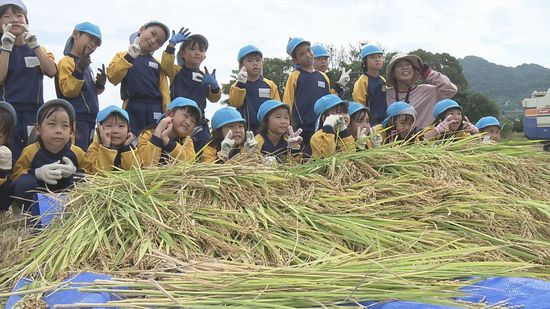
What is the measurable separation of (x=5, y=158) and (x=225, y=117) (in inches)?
68.0

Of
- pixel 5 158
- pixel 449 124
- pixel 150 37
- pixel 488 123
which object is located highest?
pixel 150 37

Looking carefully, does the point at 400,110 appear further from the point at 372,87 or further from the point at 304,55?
the point at 304,55

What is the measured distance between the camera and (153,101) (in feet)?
17.5

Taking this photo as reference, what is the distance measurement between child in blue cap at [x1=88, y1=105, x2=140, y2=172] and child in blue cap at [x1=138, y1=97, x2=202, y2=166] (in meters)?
0.14

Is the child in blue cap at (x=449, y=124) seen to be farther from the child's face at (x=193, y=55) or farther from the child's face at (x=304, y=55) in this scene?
the child's face at (x=193, y=55)

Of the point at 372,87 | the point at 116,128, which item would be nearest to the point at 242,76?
the point at 372,87

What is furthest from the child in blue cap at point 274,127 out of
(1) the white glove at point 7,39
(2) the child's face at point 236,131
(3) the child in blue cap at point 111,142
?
(1) the white glove at point 7,39

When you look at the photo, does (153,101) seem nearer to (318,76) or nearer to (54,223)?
(318,76)

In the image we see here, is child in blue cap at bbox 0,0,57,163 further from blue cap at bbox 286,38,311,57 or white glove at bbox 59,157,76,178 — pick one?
blue cap at bbox 286,38,311,57

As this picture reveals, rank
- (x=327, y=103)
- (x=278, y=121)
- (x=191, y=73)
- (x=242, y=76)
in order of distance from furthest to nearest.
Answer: (x=191, y=73) → (x=242, y=76) → (x=327, y=103) → (x=278, y=121)

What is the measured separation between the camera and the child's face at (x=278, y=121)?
4656mm

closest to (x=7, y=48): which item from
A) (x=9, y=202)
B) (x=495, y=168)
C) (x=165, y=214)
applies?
(x=9, y=202)

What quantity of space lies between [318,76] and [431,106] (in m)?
1.32

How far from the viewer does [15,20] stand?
4.30 metres
